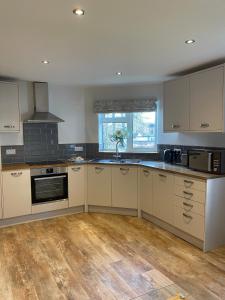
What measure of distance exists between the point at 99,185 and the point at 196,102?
6.68ft

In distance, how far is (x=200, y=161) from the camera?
116 inches

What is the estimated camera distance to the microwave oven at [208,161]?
2.72 m

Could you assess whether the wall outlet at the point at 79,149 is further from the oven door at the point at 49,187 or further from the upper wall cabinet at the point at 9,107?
the upper wall cabinet at the point at 9,107

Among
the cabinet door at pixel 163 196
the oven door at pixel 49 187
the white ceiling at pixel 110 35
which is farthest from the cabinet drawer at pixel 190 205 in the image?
the oven door at pixel 49 187

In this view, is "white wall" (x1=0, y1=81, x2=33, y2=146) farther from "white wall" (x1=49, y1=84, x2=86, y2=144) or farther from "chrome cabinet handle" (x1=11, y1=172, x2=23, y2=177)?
"chrome cabinet handle" (x1=11, y1=172, x2=23, y2=177)

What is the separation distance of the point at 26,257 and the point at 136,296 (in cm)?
136

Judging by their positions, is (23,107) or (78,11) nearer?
(78,11)

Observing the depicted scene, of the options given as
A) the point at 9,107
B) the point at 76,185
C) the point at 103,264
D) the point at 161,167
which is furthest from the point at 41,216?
the point at 161,167

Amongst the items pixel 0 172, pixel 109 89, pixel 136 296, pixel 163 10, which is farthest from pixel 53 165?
pixel 163 10

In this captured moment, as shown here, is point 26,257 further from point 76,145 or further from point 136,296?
point 76,145

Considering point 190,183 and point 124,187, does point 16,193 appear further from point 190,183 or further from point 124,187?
point 190,183

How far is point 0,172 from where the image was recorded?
3.41 meters

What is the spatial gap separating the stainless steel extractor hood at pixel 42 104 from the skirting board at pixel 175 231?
220cm

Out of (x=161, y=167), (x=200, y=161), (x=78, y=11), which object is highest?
(x=78, y=11)
